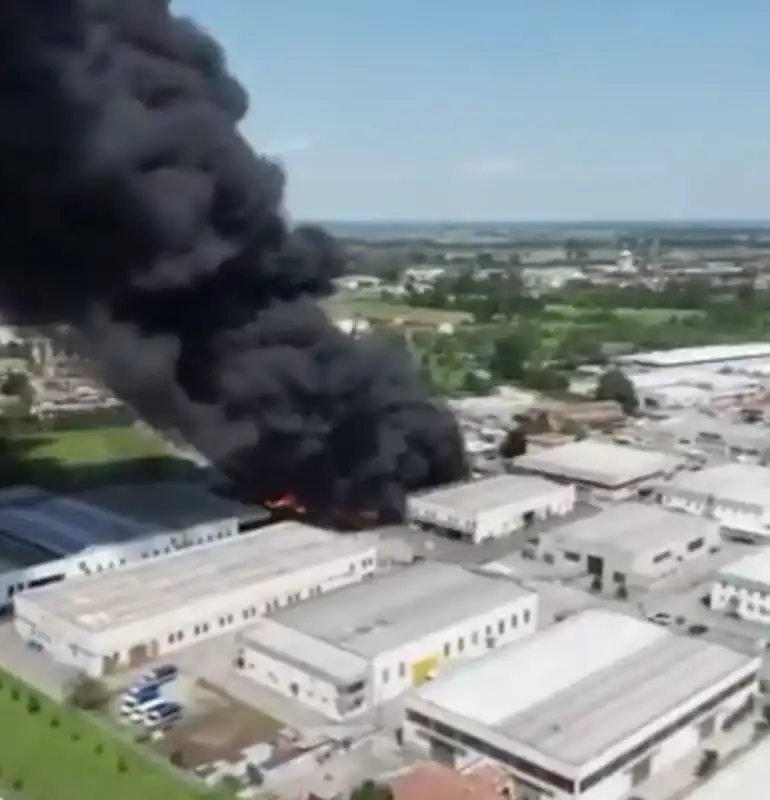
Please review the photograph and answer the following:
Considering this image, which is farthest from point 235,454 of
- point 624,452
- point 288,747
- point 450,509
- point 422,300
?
point 422,300

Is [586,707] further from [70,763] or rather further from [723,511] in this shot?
[723,511]

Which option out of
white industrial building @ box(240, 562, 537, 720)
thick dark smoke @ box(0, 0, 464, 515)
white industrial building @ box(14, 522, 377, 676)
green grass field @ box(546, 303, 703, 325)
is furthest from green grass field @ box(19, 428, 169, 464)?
green grass field @ box(546, 303, 703, 325)

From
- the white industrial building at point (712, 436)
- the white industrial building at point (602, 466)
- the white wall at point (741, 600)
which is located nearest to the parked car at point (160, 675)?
the white wall at point (741, 600)

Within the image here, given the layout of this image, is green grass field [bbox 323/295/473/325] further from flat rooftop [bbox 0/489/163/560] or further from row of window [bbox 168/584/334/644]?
row of window [bbox 168/584/334/644]

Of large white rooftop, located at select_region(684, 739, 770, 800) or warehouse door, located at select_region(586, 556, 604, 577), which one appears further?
warehouse door, located at select_region(586, 556, 604, 577)

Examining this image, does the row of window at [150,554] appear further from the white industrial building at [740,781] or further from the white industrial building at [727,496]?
the white industrial building at [740,781]

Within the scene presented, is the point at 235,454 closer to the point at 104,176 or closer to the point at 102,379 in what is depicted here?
the point at 102,379

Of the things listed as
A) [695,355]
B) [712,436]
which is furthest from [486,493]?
[695,355]
